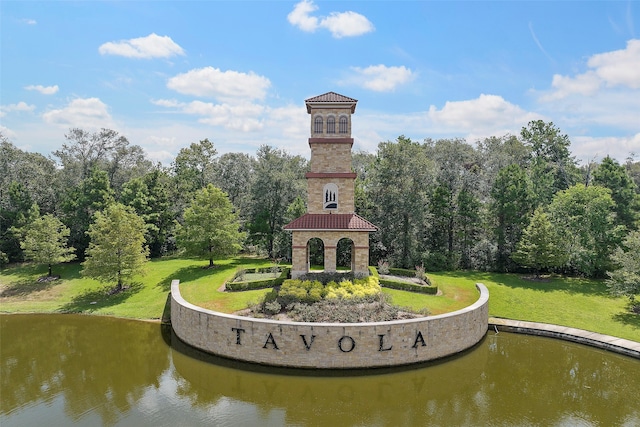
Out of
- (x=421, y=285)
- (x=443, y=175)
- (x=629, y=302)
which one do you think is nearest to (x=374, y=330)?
(x=421, y=285)

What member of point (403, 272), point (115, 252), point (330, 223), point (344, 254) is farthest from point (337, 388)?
point (115, 252)

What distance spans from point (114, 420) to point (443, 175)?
39.6 m

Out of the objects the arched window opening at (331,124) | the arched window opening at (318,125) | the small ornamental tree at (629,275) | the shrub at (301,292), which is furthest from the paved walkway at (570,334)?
the arched window opening at (318,125)

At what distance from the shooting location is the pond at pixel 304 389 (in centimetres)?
1599

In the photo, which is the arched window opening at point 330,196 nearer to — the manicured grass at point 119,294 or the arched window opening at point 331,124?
the arched window opening at point 331,124

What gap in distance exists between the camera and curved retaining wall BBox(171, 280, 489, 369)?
20156 millimetres

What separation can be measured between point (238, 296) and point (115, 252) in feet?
43.9

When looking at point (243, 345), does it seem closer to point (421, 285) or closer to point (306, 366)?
point (306, 366)

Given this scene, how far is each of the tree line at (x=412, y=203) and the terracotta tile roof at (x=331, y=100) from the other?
1455 centimetres

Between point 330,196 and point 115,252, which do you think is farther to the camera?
point 115,252

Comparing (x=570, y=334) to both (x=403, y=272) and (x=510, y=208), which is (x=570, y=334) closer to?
(x=403, y=272)

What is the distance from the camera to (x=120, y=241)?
112 ft

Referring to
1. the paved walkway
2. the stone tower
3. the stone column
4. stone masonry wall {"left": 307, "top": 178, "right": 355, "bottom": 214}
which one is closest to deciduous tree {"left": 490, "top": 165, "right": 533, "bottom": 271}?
the paved walkway

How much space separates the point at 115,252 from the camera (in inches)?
1334
